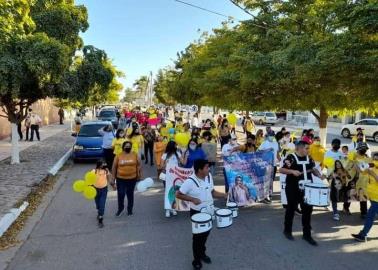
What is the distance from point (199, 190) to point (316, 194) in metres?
2.12

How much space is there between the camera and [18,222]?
835 centimetres

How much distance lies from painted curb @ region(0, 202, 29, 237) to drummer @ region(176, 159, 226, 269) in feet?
12.3

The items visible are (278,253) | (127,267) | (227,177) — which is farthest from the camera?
(227,177)

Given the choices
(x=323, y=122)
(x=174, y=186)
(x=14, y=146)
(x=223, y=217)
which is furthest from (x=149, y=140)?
(x=223, y=217)

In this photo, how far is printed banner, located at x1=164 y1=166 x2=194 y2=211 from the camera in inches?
340

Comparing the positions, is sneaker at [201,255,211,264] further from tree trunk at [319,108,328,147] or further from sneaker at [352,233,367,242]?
tree trunk at [319,108,328,147]

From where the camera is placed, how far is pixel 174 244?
698cm

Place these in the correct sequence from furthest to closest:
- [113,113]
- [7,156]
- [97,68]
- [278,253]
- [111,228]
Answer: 1. [113,113]
2. [7,156]
3. [97,68]
4. [111,228]
5. [278,253]

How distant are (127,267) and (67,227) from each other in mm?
2515

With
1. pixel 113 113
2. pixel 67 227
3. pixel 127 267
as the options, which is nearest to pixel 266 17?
pixel 67 227

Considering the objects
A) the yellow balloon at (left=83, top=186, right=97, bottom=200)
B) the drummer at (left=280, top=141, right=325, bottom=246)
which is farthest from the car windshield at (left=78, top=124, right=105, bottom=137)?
the drummer at (left=280, top=141, right=325, bottom=246)

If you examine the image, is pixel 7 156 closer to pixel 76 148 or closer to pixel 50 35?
pixel 76 148

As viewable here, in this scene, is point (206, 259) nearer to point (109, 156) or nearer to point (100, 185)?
point (100, 185)

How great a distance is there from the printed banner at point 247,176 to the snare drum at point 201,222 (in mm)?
3620
